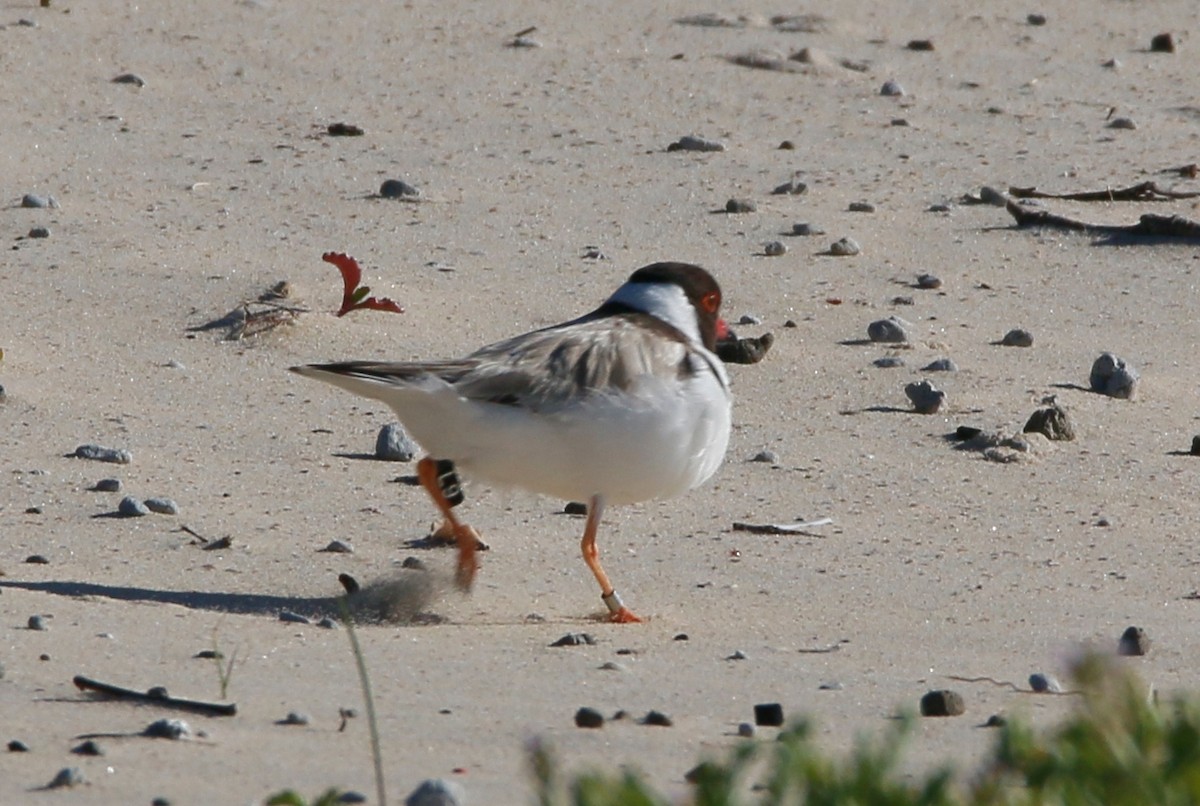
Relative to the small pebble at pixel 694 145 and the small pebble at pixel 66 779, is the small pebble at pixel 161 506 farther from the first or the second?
the small pebble at pixel 694 145

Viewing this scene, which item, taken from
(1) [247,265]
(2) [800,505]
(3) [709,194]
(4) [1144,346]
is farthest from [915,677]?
(3) [709,194]

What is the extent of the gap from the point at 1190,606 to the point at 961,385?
200cm

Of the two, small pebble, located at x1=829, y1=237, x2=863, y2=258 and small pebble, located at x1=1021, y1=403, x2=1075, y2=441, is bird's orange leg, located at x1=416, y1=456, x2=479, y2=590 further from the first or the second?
small pebble, located at x1=829, y1=237, x2=863, y2=258

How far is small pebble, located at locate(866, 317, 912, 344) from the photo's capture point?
7516mm

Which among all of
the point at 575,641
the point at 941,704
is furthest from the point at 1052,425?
the point at 941,704

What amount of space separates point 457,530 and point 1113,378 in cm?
283

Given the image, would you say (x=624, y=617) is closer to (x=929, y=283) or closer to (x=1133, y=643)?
(x=1133, y=643)

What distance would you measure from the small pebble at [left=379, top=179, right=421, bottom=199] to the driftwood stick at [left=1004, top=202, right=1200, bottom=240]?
2649 millimetres

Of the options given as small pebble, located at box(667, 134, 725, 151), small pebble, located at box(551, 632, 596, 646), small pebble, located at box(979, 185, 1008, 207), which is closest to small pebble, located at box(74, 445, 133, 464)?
small pebble, located at box(551, 632, 596, 646)

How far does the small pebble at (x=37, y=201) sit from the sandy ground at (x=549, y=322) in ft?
0.24

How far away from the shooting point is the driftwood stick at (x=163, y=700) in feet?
13.1

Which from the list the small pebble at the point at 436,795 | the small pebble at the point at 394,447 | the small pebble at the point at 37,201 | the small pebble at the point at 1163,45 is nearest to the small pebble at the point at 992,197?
the small pebble at the point at 1163,45

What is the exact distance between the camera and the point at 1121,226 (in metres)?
8.85

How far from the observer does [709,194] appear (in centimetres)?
918
